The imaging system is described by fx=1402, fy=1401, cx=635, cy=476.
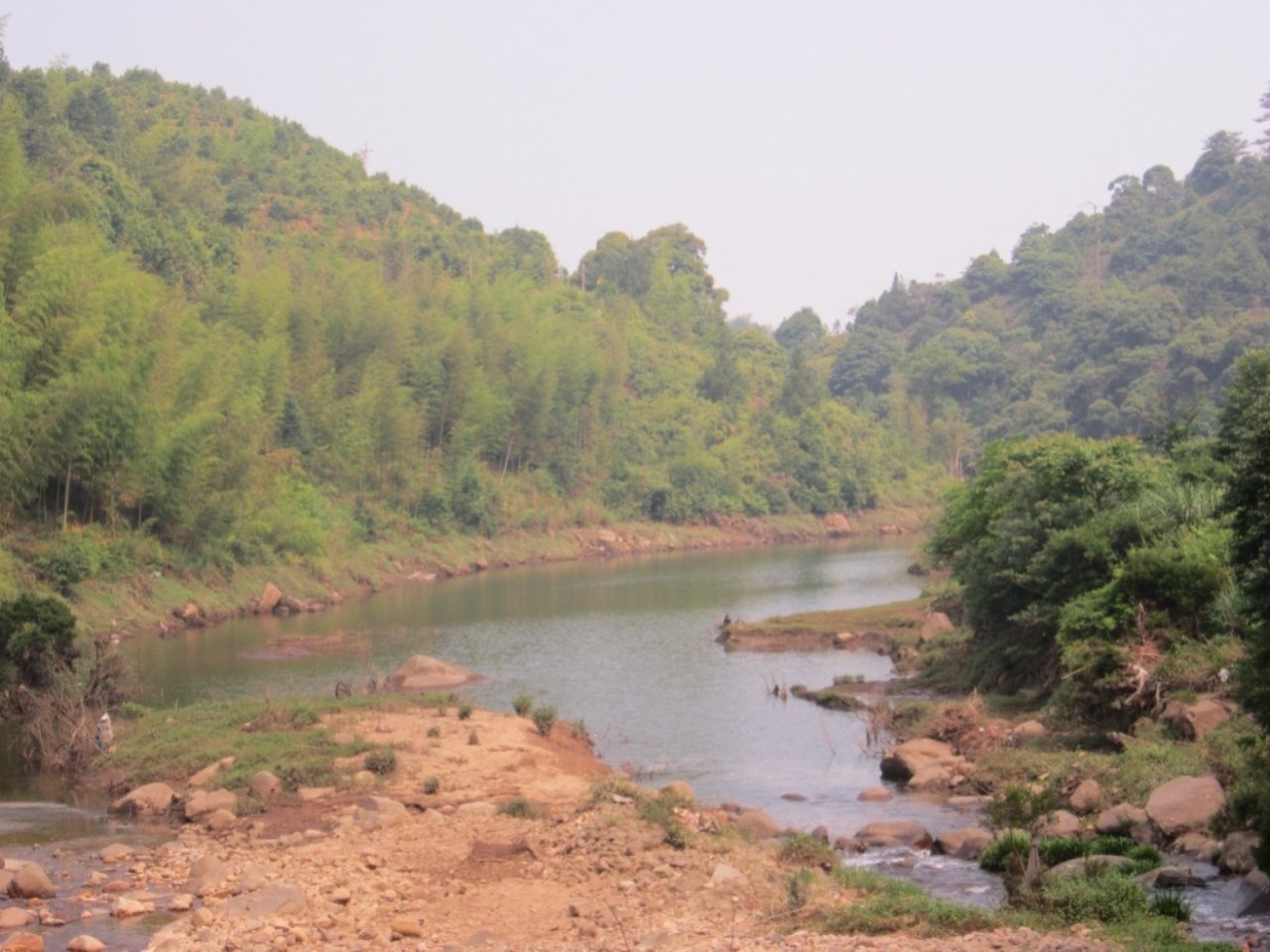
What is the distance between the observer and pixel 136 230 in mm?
59719

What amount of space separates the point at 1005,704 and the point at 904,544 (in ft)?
164

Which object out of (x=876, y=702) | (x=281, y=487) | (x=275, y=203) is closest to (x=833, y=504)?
(x=275, y=203)

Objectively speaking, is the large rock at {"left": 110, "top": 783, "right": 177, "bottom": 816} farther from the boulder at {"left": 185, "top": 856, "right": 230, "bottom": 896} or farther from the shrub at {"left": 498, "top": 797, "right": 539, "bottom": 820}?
the shrub at {"left": 498, "top": 797, "right": 539, "bottom": 820}

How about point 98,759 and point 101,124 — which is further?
point 101,124

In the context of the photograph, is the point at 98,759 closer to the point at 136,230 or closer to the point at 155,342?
the point at 155,342

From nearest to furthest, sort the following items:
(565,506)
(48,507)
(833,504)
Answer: (48,507) → (565,506) → (833,504)

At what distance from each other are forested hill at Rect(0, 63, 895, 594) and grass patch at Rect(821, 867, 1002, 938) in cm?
2690

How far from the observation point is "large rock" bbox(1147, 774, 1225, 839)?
15446mm

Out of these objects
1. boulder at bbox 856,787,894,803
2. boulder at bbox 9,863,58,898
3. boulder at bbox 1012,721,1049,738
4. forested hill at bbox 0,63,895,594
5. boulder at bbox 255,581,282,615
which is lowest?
boulder at bbox 856,787,894,803

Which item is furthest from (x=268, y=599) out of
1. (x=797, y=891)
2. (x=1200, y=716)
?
(x=797, y=891)

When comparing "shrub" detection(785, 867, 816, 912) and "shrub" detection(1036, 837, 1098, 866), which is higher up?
"shrub" detection(785, 867, 816, 912)

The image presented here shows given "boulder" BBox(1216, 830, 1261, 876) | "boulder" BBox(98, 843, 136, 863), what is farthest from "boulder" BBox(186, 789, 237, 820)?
"boulder" BBox(1216, 830, 1261, 876)

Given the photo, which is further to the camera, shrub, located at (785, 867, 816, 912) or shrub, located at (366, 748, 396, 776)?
shrub, located at (366, 748, 396, 776)

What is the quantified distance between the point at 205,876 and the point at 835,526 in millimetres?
70898
